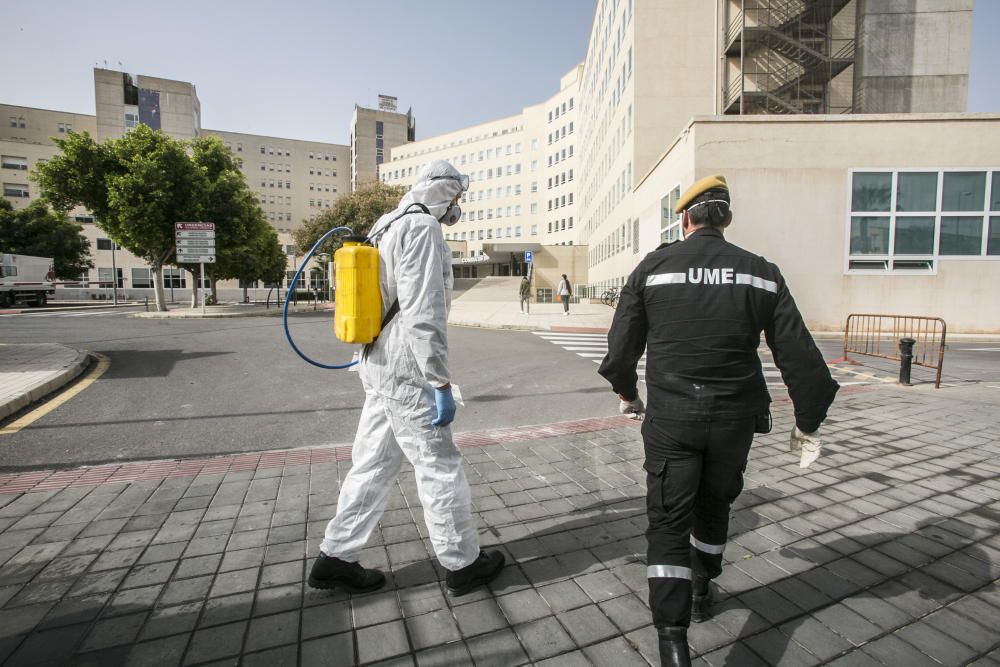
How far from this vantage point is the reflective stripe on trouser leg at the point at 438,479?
2.44 metres

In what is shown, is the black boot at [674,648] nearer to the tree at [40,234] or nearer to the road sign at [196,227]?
the road sign at [196,227]

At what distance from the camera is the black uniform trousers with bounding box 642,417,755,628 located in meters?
2.08

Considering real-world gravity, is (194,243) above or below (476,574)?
above

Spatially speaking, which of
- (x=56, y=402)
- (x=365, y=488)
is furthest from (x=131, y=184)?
(x=365, y=488)

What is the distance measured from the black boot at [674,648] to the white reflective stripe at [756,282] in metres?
1.40

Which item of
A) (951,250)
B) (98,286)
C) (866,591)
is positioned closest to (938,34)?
(951,250)

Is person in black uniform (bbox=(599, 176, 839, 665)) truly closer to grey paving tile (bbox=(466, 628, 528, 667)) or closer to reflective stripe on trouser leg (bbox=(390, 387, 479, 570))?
grey paving tile (bbox=(466, 628, 528, 667))

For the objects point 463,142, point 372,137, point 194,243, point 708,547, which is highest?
point 372,137

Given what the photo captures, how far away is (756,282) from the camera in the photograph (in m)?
2.14

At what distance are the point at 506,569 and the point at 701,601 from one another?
0.98 meters

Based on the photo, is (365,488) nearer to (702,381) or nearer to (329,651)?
(329,651)

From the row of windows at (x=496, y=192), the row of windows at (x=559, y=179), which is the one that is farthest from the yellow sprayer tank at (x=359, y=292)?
the row of windows at (x=496, y=192)

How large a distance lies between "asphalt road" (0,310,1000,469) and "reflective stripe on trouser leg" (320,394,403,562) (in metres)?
2.76

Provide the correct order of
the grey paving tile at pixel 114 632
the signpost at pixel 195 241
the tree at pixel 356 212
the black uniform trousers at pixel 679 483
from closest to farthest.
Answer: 1. the black uniform trousers at pixel 679 483
2. the grey paving tile at pixel 114 632
3. the signpost at pixel 195 241
4. the tree at pixel 356 212
